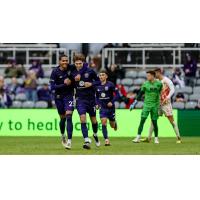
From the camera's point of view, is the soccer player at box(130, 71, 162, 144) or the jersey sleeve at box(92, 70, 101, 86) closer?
the jersey sleeve at box(92, 70, 101, 86)

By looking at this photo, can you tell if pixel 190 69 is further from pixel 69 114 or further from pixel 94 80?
pixel 69 114

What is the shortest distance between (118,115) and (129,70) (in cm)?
454

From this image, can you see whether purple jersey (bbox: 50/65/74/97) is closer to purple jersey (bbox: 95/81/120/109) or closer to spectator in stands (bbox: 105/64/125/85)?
purple jersey (bbox: 95/81/120/109)

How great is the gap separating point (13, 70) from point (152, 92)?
11867 mm

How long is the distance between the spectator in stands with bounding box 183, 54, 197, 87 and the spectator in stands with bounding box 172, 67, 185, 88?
215 millimetres

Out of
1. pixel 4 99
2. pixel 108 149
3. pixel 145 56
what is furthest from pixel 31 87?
pixel 108 149

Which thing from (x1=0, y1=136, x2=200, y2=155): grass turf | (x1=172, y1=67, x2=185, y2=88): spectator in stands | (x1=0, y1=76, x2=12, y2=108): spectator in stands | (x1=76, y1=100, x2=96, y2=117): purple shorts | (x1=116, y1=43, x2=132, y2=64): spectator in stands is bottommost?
(x1=0, y1=136, x2=200, y2=155): grass turf

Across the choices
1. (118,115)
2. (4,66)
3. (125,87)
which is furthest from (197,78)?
(4,66)

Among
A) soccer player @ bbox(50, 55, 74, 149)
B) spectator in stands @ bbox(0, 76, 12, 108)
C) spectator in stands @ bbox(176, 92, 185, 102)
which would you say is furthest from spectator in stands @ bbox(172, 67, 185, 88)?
soccer player @ bbox(50, 55, 74, 149)

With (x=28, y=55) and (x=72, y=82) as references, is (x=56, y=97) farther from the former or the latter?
(x=28, y=55)

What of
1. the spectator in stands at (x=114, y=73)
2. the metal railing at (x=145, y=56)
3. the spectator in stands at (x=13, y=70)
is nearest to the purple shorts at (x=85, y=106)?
the spectator in stands at (x=114, y=73)

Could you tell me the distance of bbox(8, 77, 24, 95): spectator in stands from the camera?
34.2m

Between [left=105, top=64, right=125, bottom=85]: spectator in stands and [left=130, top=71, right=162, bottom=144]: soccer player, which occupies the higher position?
[left=105, top=64, right=125, bottom=85]: spectator in stands

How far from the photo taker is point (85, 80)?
1994 cm
